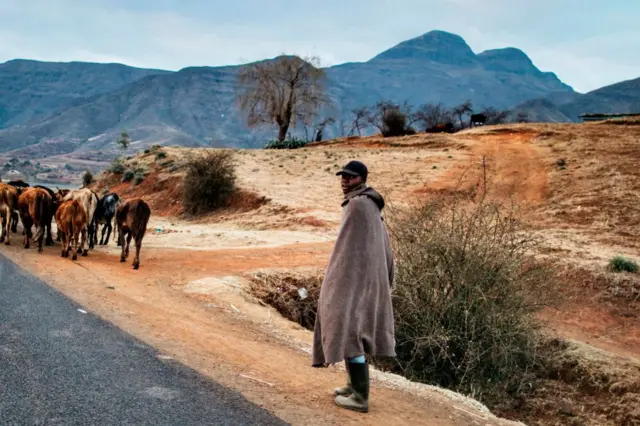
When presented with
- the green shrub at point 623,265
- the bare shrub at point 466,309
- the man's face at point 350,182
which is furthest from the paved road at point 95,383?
the green shrub at point 623,265

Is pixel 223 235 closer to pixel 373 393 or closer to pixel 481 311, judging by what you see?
pixel 481 311

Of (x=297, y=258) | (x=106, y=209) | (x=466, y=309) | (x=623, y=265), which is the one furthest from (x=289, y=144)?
(x=466, y=309)

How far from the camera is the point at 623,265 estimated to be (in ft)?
42.6

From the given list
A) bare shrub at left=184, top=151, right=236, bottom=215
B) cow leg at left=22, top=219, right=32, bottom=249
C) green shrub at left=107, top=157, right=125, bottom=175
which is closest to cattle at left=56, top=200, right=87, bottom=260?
cow leg at left=22, top=219, right=32, bottom=249

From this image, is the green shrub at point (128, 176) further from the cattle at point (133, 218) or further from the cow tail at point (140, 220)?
the cow tail at point (140, 220)

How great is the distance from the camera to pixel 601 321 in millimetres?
11516

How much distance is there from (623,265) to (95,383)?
12.1m

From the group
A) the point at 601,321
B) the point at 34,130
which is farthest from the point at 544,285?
the point at 34,130

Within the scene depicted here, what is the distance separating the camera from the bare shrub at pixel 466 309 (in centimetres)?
791

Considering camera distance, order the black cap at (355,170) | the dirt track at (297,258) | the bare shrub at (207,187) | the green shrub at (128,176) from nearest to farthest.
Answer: the black cap at (355,170), the dirt track at (297,258), the bare shrub at (207,187), the green shrub at (128,176)

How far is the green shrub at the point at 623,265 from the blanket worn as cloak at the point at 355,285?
34.2 feet

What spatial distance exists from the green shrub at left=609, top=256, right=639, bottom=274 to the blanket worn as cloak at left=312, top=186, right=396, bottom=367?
10.4m

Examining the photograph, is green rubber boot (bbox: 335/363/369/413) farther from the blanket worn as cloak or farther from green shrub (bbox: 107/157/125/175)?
green shrub (bbox: 107/157/125/175)

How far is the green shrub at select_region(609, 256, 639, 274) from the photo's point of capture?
42.3 feet
